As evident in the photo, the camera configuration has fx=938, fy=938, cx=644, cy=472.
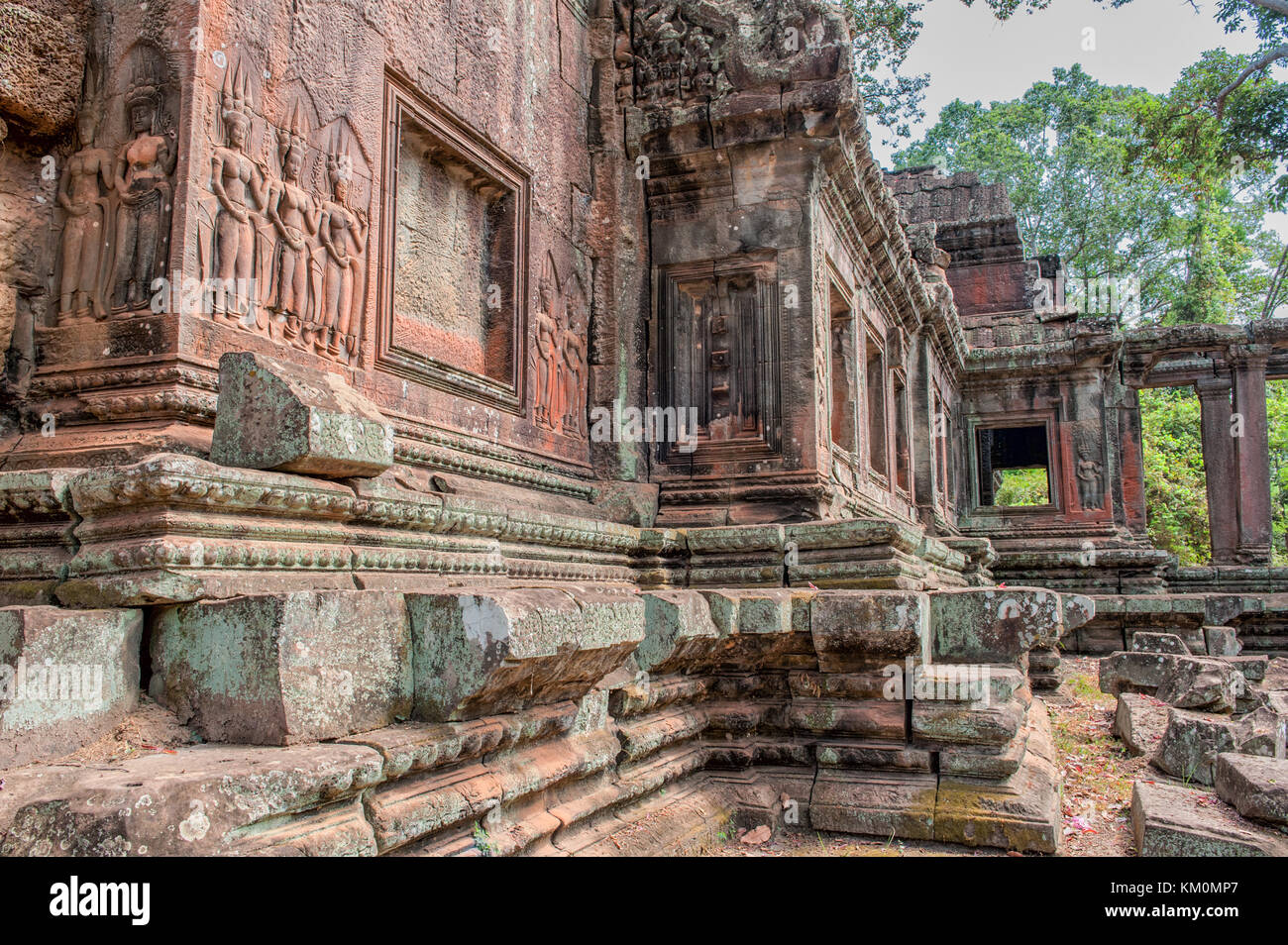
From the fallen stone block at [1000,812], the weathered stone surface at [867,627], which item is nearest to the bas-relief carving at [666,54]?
the weathered stone surface at [867,627]

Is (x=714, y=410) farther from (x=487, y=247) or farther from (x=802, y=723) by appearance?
(x=802, y=723)

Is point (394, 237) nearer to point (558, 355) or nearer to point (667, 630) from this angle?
point (558, 355)

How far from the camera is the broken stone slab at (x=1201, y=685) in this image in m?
5.70

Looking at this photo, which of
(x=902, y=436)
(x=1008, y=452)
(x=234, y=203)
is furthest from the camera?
(x=1008, y=452)

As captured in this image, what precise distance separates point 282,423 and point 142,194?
143 cm

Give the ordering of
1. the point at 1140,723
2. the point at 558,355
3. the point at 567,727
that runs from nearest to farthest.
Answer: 1. the point at 567,727
2. the point at 1140,723
3. the point at 558,355

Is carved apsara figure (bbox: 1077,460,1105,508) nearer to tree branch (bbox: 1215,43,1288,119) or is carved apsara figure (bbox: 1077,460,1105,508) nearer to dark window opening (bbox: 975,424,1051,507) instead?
dark window opening (bbox: 975,424,1051,507)

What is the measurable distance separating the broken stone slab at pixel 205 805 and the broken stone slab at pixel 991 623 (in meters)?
3.24

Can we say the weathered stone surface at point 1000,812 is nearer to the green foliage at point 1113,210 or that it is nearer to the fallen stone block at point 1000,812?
the fallen stone block at point 1000,812

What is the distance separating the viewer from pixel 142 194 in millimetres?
3350

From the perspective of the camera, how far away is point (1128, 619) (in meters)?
10.5

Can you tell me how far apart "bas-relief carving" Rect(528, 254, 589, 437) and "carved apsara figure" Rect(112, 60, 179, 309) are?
2.34m

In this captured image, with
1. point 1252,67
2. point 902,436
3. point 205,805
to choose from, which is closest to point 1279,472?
point 1252,67
